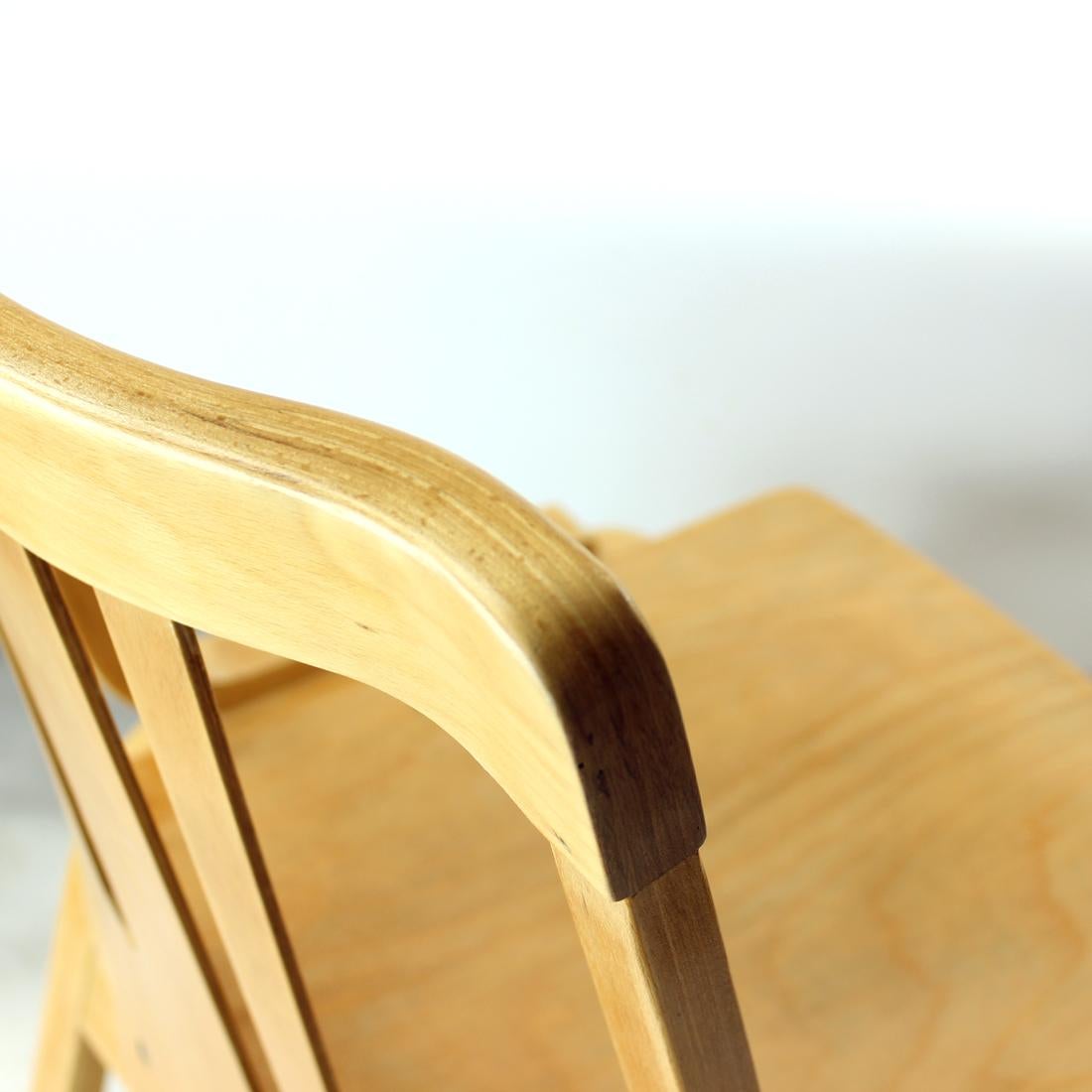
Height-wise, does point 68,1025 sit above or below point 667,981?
above

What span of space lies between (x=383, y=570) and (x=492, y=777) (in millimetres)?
103

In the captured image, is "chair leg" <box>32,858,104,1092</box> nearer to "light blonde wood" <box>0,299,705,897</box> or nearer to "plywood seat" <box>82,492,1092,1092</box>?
"plywood seat" <box>82,492,1092,1092</box>

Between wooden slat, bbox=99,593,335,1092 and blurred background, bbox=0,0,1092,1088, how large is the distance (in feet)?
2.00

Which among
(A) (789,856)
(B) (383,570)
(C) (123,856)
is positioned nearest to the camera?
(B) (383,570)

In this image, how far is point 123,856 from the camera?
14.2 inches

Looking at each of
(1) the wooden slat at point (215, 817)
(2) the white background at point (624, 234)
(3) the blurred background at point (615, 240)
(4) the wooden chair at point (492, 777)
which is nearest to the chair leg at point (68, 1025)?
(4) the wooden chair at point (492, 777)

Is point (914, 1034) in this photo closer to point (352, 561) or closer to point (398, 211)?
point (352, 561)

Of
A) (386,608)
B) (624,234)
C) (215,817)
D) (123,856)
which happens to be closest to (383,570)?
(386,608)

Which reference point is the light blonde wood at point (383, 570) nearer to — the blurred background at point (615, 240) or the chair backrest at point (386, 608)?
the chair backrest at point (386, 608)

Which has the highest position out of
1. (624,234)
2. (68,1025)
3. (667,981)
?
(624,234)

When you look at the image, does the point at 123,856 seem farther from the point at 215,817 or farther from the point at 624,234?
the point at 624,234

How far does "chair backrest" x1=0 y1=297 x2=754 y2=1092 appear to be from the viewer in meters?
0.15

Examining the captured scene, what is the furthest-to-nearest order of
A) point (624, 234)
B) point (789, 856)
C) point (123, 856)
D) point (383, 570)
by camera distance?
point (624, 234) < point (789, 856) < point (123, 856) < point (383, 570)

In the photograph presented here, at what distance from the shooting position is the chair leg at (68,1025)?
0.57 m
